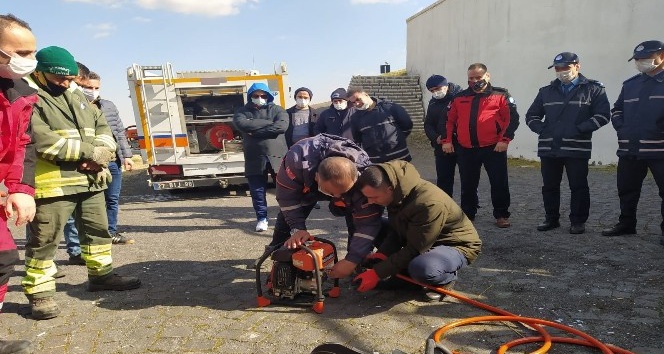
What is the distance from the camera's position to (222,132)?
9672mm

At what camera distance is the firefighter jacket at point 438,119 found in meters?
5.91

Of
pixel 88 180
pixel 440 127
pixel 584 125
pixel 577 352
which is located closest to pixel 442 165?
pixel 440 127

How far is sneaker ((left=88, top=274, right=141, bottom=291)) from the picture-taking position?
3850 millimetres

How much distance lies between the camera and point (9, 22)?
8.29ft

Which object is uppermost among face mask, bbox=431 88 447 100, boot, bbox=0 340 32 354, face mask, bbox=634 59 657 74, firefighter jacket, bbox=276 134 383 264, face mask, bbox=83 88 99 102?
face mask, bbox=83 88 99 102

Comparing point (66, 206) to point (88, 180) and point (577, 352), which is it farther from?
point (577, 352)

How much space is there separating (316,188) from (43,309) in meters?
2.09

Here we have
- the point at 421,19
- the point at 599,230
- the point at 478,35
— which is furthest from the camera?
the point at 421,19

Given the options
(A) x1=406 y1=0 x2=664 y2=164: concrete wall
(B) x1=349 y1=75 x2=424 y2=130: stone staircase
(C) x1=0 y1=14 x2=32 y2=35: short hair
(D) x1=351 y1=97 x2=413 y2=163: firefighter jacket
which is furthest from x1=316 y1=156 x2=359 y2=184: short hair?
(B) x1=349 y1=75 x2=424 y2=130: stone staircase

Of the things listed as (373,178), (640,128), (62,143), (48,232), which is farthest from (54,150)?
(640,128)

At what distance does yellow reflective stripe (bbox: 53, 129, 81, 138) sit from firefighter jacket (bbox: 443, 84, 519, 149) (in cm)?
391

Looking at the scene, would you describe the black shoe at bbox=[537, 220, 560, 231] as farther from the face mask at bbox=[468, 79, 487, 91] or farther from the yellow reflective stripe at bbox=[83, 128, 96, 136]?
the yellow reflective stripe at bbox=[83, 128, 96, 136]

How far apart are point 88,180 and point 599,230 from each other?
5.07 metres

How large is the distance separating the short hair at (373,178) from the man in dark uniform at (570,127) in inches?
112
